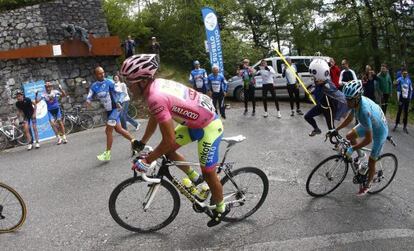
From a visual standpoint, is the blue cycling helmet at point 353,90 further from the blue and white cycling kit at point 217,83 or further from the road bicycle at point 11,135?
the road bicycle at point 11,135

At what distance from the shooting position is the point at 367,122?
17.7 ft

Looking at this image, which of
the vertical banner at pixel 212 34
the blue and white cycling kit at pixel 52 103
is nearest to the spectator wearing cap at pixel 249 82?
the vertical banner at pixel 212 34

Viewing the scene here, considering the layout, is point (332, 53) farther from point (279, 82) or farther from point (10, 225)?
point (10, 225)

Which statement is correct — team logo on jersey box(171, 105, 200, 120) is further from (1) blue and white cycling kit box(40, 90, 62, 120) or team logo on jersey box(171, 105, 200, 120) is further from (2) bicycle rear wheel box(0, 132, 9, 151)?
(2) bicycle rear wheel box(0, 132, 9, 151)

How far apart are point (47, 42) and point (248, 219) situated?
1349 cm

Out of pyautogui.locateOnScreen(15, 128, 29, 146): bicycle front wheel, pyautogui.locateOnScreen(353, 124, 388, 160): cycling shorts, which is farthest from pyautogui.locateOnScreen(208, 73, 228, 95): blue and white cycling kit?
pyautogui.locateOnScreen(353, 124, 388, 160): cycling shorts

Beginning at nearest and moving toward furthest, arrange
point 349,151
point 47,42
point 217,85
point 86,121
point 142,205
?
point 142,205
point 349,151
point 217,85
point 86,121
point 47,42

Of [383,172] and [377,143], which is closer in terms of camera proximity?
[377,143]

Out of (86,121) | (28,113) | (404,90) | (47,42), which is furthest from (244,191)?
(47,42)

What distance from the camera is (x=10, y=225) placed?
527 cm

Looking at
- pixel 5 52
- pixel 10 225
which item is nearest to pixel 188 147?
pixel 10 225

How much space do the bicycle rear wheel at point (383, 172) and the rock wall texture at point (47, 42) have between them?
12.2 meters

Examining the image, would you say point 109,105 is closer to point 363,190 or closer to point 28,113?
point 28,113

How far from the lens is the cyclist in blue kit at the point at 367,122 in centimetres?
532
